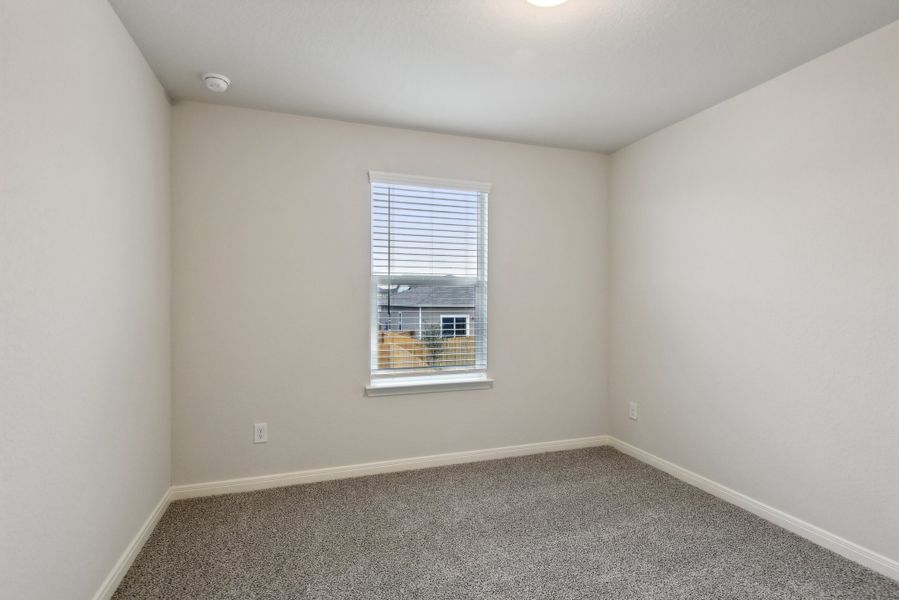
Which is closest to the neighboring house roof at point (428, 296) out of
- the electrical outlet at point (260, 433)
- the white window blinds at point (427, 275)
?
the white window blinds at point (427, 275)

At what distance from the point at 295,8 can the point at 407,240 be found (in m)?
1.60

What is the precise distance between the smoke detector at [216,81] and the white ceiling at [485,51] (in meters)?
0.05

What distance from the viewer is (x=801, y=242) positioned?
7.63 ft

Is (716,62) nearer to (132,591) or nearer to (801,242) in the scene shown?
(801,242)

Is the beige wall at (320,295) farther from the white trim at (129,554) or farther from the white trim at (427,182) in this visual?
the white trim at (129,554)

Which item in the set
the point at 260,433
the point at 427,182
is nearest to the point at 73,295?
the point at 260,433

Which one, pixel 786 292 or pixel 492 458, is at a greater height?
pixel 786 292

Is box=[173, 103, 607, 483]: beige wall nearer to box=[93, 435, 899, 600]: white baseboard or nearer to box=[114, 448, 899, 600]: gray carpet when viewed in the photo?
box=[93, 435, 899, 600]: white baseboard

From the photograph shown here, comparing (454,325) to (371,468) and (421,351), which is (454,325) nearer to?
(421,351)

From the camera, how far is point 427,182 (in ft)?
10.6

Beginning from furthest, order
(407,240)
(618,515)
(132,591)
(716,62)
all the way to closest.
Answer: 1. (407,240)
2. (618,515)
3. (716,62)
4. (132,591)

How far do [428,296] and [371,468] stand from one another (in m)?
1.26

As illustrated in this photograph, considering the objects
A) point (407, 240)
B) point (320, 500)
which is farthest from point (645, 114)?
point (320, 500)

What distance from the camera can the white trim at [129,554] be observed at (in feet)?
5.94
